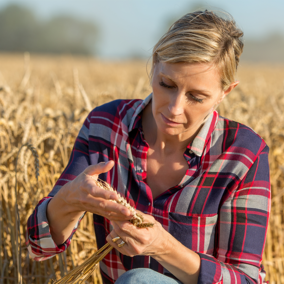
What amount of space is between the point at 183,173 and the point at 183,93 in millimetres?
269

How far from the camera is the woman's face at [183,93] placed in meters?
0.90

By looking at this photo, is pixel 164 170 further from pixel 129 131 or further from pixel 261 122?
pixel 261 122

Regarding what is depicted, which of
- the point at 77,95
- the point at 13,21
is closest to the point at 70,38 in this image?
the point at 13,21

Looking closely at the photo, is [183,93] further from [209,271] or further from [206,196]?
[209,271]

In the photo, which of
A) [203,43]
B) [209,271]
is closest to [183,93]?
[203,43]

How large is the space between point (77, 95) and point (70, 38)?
180 ft

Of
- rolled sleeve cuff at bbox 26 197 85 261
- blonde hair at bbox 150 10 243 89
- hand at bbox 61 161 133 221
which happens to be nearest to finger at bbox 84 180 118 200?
hand at bbox 61 161 133 221

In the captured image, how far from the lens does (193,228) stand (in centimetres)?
102

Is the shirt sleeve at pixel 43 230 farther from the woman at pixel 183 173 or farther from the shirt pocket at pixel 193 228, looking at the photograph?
the shirt pocket at pixel 193 228

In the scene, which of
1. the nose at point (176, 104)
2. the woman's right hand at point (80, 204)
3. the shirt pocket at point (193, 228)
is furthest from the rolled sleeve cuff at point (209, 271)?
the nose at point (176, 104)

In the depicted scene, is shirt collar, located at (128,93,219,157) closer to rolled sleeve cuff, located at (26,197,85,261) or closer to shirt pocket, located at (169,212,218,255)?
shirt pocket, located at (169,212,218,255)

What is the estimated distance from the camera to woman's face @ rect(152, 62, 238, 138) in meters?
0.90

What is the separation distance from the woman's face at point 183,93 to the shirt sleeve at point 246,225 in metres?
0.24

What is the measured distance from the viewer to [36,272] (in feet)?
4.57
